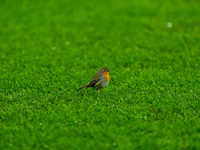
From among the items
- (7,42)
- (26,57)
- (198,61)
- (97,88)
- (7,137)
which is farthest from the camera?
(7,42)

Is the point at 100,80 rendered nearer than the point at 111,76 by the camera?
Yes

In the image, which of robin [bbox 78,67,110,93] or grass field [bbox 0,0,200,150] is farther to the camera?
robin [bbox 78,67,110,93]

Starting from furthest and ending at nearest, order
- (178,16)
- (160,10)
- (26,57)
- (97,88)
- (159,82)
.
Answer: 1. (160,10)
2. (178,16)
3. (26,57)
4. (159,82)
5. (97,88)

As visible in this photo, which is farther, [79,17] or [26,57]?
[79,17]

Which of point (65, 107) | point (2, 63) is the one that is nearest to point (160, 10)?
point (2, 63)

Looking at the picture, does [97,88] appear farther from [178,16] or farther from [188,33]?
[178,16]

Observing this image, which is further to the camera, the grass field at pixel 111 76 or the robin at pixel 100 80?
the robin at pixel 100 80

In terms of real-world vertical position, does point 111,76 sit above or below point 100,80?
below

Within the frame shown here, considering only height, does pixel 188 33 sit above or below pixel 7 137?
above
